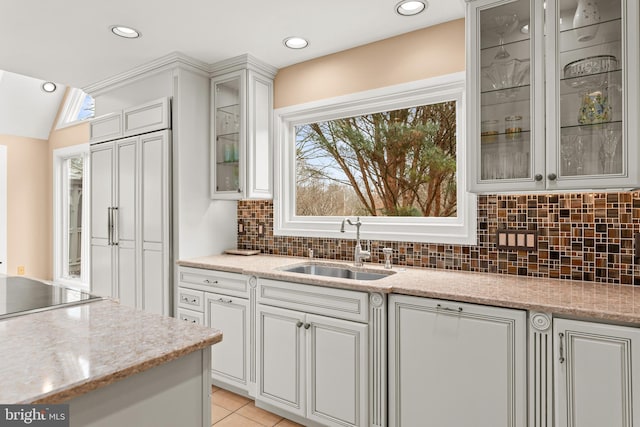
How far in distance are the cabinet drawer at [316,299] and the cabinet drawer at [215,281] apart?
0.18 m

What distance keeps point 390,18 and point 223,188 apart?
5.90 feet

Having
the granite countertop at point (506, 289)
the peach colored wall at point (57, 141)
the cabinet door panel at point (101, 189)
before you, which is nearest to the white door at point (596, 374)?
the granite countertop at point (506, 289)

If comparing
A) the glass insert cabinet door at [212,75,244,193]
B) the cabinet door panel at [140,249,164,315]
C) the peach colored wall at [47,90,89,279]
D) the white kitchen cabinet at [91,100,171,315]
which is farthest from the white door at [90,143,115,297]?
the peach colored wall at [47,90,89,279]

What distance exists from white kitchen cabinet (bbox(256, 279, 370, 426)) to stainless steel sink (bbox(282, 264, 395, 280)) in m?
0.39

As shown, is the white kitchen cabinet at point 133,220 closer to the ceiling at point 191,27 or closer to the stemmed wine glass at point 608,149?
the ceiling at point 191,27

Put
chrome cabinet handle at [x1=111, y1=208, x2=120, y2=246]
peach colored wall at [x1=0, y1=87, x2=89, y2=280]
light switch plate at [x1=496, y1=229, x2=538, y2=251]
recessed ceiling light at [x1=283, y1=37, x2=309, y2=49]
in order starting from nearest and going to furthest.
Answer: light switch plate at [x1=496, y1=229, x2=538, y2=251], recessed ceiling light at [x1=283, y1=37, x2=309, y2=49], chrome cabinet handle at [x1=111, y1=208, x2=120, y2=246], peach colored wall at [x1=0, y1=87, x2=89, y2=280]

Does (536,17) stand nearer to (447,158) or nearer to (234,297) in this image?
(447,158)

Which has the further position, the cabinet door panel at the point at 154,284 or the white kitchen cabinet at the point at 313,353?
the cabinet door panel at the point at 154,284

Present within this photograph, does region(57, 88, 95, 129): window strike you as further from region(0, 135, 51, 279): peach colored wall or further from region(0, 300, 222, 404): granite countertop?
region(0, 300, 222, 404): granite countertop

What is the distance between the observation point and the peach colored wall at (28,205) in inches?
207

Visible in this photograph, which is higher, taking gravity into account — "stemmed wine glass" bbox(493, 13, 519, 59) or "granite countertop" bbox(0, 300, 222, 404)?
"stemmed wine glass" bbox(493, 13, 519, 59)

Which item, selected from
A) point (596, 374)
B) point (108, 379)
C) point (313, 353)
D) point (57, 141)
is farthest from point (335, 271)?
point (57, 141)

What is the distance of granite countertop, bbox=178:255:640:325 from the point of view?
1.56m

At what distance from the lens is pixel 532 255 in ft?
7.32
